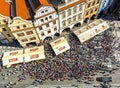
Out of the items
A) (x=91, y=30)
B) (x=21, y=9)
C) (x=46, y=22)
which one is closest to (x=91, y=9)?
(x=91, y=30)

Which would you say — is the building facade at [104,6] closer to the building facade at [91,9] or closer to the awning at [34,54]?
the building facade at [91,9]

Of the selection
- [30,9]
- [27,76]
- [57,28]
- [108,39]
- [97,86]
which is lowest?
[97,86]

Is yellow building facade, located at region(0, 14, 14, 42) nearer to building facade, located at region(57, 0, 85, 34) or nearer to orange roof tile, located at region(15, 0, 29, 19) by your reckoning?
orange roof tile, located at region(15, 0, 29, 19)

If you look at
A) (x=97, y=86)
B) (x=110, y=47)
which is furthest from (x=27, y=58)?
(x=110, y=47)

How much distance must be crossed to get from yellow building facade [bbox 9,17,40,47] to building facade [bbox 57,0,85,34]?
8.68 m

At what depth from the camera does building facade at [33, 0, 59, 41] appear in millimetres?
45656

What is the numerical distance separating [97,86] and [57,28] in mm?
20770

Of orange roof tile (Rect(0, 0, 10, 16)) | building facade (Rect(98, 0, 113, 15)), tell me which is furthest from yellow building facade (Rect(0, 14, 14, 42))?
building facade (Rect(98, 0, 113, 15))

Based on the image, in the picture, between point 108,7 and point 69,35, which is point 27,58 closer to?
point 69,35

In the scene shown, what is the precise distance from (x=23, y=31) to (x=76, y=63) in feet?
59.2

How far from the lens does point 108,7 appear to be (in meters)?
60.4

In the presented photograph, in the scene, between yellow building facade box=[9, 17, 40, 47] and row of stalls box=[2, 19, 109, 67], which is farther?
row of stalls box=[2, 19, 109, 67]

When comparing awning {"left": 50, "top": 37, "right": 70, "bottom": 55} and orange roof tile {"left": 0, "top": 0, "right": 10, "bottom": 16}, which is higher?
orange roof tile {"left": 0, "top": 0, "right": 10, "bottom": 16}

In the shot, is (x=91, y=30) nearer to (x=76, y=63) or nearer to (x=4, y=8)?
(x=76, y=63)
